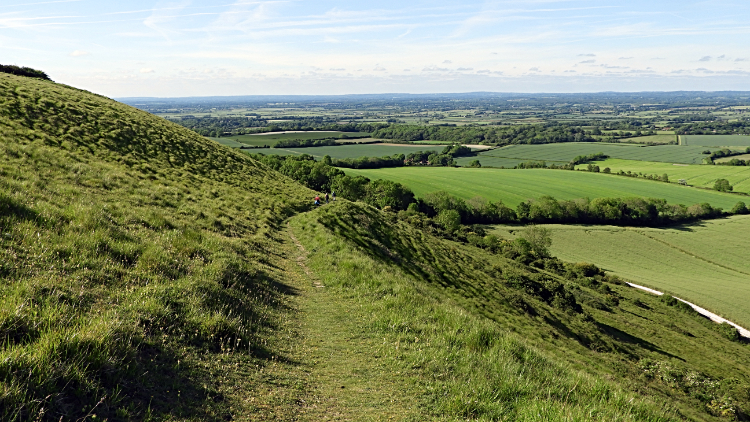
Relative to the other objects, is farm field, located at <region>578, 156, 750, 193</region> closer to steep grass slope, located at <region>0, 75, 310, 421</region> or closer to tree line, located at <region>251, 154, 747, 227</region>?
tree line, located at <region>251, 154, 747, 227</region>

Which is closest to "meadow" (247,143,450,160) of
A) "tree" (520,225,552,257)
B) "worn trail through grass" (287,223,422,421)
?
"tree" (520,225,552,257)

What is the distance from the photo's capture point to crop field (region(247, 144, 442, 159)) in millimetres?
151125

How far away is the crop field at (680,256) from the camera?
5184cm

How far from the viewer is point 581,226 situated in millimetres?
87625

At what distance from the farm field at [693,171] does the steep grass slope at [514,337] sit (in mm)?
105871

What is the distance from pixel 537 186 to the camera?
114 metres

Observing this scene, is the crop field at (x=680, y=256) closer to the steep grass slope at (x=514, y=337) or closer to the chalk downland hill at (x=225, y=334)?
the steep grass slope at (x=514, y=337)

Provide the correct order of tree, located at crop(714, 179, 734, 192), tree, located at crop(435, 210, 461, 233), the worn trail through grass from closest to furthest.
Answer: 1. the worn trail through grass
2. tree, located at crop(435, 210, 461, 233)
3. tree, located at crop(714, 179, 734, 192)

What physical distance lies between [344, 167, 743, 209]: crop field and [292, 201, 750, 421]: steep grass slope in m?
51.0

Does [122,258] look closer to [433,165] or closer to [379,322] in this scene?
[379,322]

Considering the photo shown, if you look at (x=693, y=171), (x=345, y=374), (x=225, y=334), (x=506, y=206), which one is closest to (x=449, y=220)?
(x=506, y=206)

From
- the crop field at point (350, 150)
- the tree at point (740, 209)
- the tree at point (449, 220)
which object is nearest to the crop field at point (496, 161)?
the crop field at point (350, 150)

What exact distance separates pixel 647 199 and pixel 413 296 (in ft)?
371

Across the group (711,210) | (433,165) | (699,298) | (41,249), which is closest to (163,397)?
(41,249)
